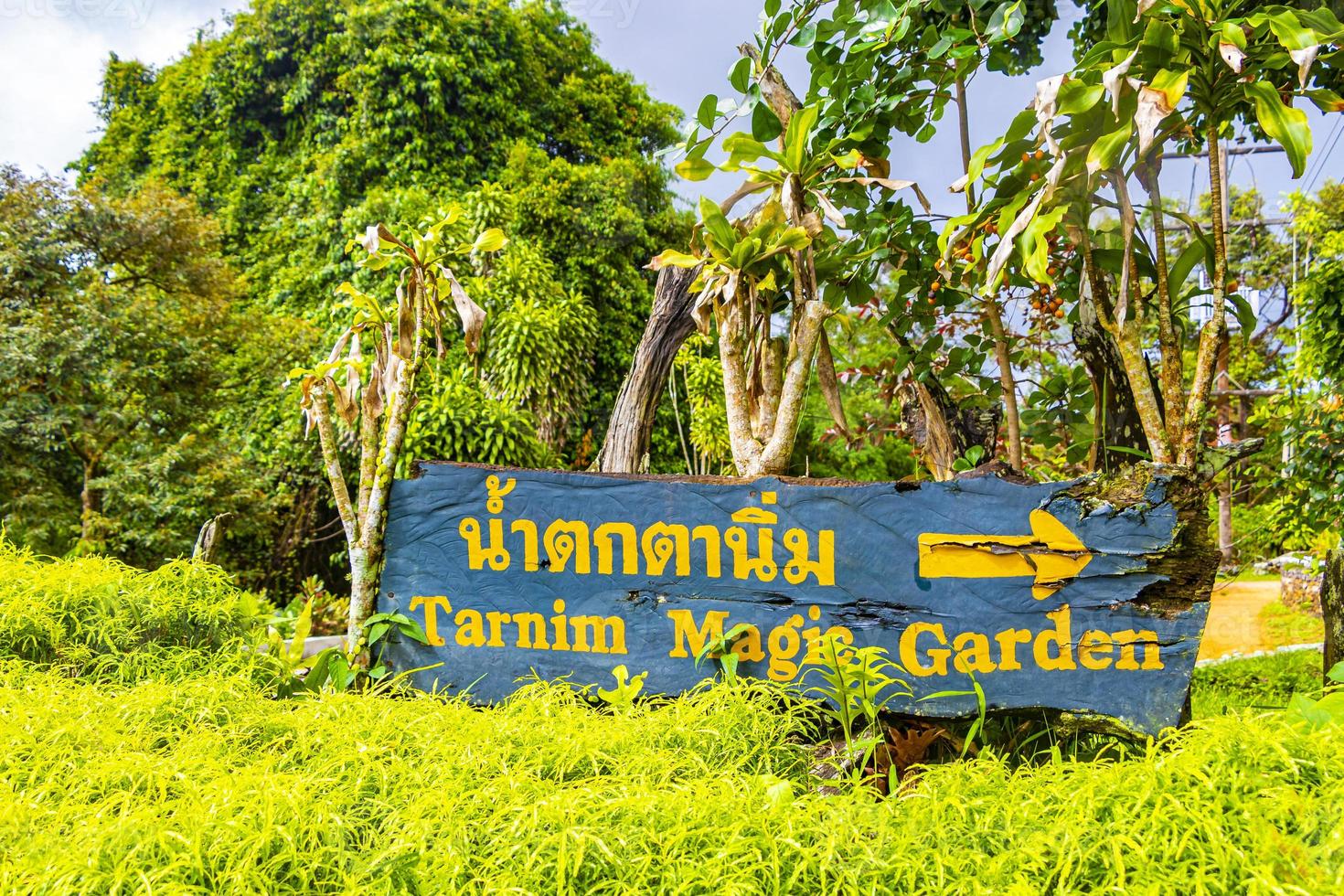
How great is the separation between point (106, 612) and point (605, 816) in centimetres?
157

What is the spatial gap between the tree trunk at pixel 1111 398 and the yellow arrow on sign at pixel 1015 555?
0.60 metres

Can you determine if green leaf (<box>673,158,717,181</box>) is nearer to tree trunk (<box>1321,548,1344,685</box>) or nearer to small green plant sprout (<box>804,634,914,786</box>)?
small green plant sprout (<box>804,634,914,786</box>)

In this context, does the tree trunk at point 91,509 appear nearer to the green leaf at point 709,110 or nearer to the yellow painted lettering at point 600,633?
the yellow painted lettering at point 600,633

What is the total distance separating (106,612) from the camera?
6.48 feet

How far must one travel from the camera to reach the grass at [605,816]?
931mm

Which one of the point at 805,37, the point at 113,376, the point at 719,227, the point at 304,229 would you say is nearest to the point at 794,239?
the point at 719,227

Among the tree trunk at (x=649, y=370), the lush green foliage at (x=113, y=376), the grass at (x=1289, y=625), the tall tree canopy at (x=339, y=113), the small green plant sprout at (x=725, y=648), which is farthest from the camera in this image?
the tall tree canopy at (x=339, y=113)

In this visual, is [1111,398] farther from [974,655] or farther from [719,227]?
[719,227]

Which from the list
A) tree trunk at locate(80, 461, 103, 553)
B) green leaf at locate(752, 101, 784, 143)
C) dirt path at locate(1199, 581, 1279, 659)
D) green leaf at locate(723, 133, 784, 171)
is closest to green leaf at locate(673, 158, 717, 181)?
green leaf at locate(723, 133, 784, 171)

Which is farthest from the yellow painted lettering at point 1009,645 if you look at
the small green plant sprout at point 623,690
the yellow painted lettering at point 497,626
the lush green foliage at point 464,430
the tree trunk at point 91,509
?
the tree trunk at point 91,509

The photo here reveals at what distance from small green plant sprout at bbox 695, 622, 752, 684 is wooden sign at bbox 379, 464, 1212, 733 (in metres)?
0.02

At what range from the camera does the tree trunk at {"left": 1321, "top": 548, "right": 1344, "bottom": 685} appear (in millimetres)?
2205

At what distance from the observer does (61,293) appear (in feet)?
17.7

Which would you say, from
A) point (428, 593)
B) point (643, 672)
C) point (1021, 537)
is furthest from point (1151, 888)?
point (428, 593)
